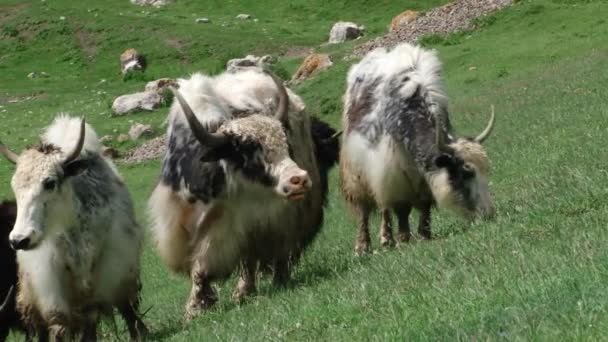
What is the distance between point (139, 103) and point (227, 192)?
74.4 feet

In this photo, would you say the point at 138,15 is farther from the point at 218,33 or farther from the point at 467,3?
the point at 467,3

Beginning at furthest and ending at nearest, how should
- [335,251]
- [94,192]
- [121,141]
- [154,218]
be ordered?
[121,141]
[335,251]
[154,218]
[94,192]

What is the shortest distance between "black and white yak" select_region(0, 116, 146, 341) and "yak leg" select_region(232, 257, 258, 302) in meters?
0.85

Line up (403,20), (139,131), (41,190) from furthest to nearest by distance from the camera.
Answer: (403,20) < (139,131) < (41,190)

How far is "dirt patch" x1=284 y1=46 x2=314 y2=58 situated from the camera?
37.7m

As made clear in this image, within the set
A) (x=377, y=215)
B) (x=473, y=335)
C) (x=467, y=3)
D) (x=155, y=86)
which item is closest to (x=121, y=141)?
(x=155, y=86)

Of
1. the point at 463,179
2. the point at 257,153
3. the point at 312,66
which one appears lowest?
the point at 312,66

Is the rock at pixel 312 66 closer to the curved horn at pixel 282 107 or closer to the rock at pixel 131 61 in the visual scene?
the rock at pixel 131 61

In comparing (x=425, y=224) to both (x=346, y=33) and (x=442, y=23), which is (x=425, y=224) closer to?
(x=442, y=23)

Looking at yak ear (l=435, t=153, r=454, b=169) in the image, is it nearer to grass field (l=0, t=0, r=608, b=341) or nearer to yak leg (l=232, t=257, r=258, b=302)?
grass field (l=0, t=0, r=608, b=341)

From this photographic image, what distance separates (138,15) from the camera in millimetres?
47625

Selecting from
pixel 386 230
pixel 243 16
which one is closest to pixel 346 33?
pixel 243 16

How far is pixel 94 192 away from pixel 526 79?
15.8 metres

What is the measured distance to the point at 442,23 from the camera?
3028 centimetres
